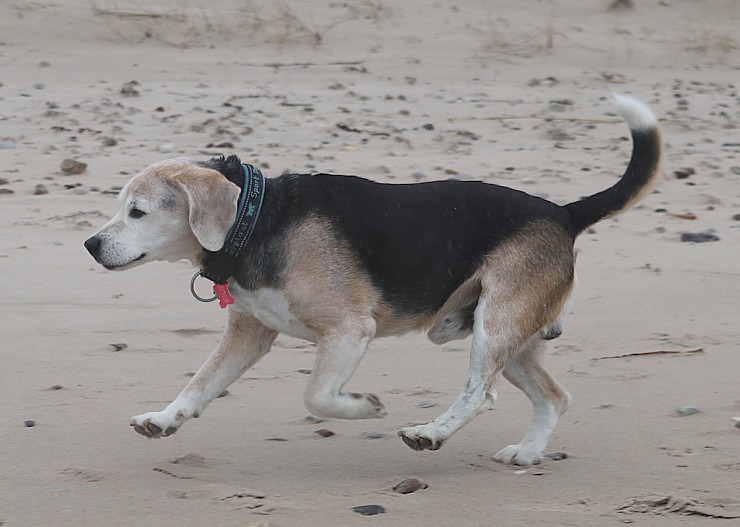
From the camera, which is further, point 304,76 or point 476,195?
point 304,76

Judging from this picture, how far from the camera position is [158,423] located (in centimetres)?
493

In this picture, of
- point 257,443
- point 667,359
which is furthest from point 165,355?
point 667,359

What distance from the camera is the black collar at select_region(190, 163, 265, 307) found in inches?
190

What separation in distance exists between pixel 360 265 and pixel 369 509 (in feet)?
3.41

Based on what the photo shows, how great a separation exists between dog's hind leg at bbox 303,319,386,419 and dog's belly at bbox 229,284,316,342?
0.40 feet

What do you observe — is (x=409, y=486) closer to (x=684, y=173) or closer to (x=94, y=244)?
(x=94, y=244)

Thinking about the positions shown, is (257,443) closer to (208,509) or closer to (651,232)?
(208,509)

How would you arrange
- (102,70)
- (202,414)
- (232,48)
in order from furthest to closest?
1. (232,48)
2. (102,70)
3. (202,414)

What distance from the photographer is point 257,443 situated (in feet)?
16.7

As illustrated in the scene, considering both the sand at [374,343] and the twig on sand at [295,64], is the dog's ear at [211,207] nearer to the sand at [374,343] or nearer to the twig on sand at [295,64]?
the sand at [374,343]

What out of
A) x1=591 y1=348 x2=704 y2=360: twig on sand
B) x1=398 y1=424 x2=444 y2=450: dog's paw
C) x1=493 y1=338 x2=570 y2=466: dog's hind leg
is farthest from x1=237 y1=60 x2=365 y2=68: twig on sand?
x1=398 y1=424 x2=444 y2=450: dog's paw

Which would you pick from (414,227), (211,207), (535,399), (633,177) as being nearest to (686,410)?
(535,399)

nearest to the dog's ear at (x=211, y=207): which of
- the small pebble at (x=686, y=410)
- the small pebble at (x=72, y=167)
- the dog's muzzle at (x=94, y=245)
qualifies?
the dog's muzzle at (x=94, y=245)

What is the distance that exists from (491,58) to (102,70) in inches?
181
